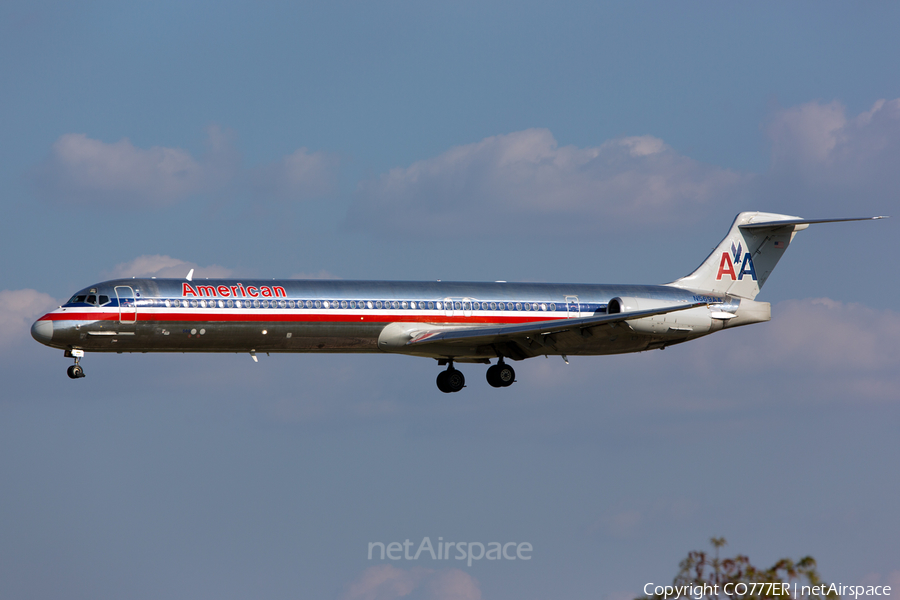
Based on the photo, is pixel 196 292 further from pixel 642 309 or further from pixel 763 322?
pixel 763 322

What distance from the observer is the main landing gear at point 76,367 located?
137ft

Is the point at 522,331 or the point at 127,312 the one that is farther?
the point at 522,331

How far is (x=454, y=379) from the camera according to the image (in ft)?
161

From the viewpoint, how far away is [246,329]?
140 feet

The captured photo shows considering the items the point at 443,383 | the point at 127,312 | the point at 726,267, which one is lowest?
the point at 443,383

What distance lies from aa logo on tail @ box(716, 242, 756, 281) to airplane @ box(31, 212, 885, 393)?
A: 0.83 m

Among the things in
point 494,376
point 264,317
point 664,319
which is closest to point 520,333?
point 494,376

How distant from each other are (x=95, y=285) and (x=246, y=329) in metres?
5.76

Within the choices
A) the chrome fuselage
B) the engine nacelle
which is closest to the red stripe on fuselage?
the chrome fuselage

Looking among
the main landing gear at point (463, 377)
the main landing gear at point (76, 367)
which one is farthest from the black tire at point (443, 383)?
the main landing gear at point (76, 367)

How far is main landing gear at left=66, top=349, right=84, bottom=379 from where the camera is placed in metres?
41.7

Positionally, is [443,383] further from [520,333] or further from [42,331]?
[42,331]

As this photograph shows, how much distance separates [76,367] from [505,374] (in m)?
17.4

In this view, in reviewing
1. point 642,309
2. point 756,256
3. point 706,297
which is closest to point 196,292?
point 642,309
